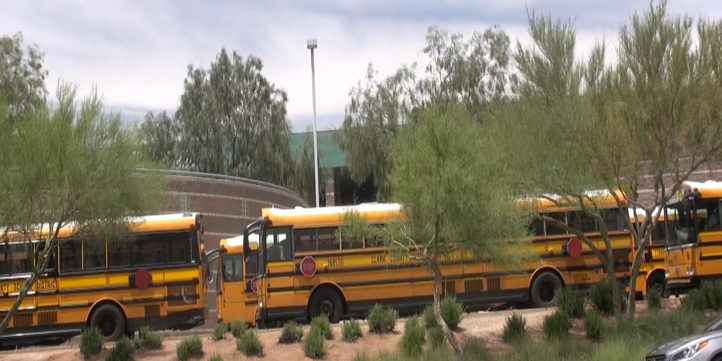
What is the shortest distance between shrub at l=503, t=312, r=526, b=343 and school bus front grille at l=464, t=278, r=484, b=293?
365cm

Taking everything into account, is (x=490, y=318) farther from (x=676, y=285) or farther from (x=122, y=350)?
(x=122, y=350)

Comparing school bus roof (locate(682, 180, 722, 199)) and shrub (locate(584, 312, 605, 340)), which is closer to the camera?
shrub (locate(584, 312, 605, 340))

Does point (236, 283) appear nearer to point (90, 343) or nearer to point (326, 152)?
point (90, 343)

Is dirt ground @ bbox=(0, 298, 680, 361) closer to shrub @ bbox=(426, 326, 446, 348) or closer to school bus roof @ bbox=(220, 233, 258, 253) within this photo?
shrub @ bbox=(426, 326, 446, 348)

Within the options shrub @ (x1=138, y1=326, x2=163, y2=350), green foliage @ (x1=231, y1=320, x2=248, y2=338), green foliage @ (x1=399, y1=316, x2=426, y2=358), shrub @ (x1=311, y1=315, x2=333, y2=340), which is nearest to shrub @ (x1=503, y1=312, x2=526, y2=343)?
green foliage @ (x1=399, y1=316, x2=426, y2=358)

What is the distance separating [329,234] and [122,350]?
6.16m

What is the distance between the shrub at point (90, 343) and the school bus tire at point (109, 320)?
2.66 m

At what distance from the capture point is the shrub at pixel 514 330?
64.9ft

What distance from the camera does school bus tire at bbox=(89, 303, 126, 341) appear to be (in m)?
24.1

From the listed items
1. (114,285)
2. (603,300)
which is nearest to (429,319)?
(603,300)

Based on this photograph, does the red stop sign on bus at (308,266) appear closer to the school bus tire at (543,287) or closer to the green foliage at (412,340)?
the green foliage at (412,340)

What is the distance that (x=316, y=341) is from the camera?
65.4 feet

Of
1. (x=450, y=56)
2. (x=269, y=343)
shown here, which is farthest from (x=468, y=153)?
(x=450, y=56)

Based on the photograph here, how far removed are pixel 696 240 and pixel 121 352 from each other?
1520 cm
